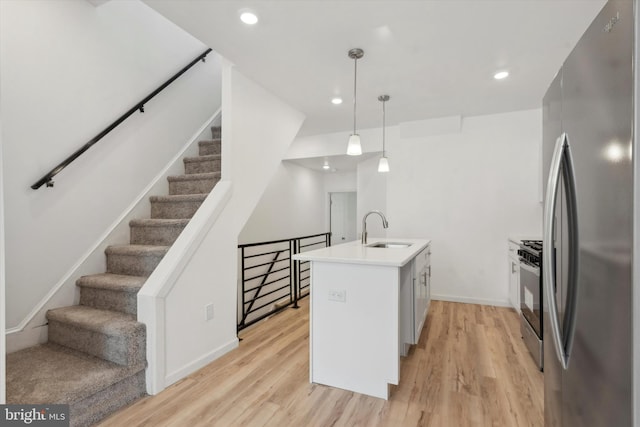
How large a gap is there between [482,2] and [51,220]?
11.2ft

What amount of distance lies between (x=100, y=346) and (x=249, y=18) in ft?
7.91

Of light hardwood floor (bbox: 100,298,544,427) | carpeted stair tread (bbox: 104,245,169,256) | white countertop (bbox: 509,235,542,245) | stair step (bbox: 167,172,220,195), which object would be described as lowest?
light hardwood floor (bbox: 100,298,544,427)

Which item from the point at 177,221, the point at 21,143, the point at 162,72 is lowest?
the point at 177,221

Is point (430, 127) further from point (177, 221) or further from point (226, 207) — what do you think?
point (177, 221)

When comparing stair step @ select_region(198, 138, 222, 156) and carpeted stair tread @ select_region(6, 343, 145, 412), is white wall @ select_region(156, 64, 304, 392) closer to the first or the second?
carpeted stair tread @ select_region(6, 343, 145, 412)

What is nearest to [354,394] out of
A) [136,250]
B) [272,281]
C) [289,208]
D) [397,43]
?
[136,250]

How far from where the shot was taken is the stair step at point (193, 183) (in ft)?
10.1

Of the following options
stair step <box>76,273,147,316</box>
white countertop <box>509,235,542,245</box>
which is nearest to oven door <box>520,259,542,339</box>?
white countertop <box>509,235,542,245</box>

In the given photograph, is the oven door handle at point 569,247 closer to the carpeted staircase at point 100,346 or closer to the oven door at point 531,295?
the oven door at point 531,295

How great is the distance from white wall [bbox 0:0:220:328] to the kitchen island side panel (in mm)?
2046

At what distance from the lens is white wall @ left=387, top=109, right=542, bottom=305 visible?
12.7 ft

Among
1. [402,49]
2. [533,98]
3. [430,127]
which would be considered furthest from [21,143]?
[533,98]

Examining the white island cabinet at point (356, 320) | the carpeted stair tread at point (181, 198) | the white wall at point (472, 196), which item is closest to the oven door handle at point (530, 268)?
the white island cabinet at point (356, 320)

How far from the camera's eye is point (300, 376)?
7.43 feet
